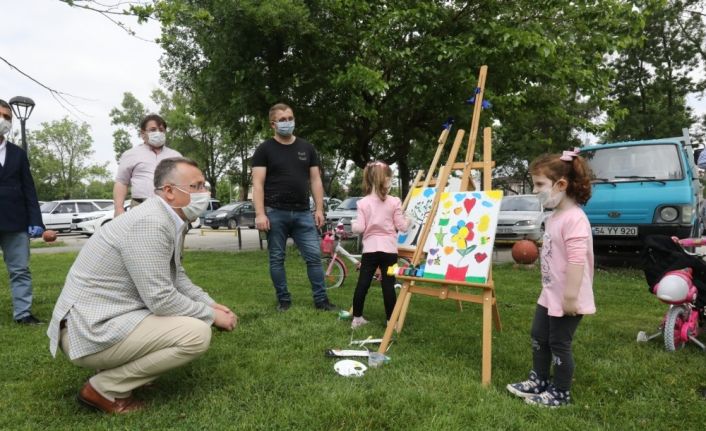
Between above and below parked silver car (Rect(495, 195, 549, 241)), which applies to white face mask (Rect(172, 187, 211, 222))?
above

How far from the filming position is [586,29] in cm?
998

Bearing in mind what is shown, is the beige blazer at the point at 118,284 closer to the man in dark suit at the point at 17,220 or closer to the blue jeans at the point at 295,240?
the blue jeans at the point at 295,240

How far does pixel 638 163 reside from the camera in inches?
313

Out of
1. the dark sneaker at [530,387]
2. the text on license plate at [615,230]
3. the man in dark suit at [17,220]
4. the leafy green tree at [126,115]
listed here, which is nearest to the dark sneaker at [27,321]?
the man in dark suit at [17,220]

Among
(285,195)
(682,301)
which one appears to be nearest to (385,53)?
(285,195)

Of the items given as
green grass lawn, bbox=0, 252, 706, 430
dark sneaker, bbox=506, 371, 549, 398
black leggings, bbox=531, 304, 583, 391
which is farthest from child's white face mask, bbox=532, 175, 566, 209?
green grass lawn, bbox=0, 252, 706, 430

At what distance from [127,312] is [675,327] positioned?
13.2ft

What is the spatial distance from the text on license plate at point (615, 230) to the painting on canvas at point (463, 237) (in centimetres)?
479

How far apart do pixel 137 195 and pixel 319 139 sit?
6.60 metres

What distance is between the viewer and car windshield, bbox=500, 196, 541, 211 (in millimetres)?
11952

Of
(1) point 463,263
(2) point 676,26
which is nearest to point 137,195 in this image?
(1) point 463,263

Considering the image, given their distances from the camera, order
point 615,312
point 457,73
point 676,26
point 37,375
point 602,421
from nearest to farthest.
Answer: point 602,421 < point 37,375 < point 615,312 < point 457,73 < point 676,26

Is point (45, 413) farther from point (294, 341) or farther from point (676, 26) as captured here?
point (676, 26)

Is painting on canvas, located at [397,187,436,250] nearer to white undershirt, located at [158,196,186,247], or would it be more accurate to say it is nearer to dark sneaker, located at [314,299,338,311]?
dark sneaker, located at [314,299,338,311]
